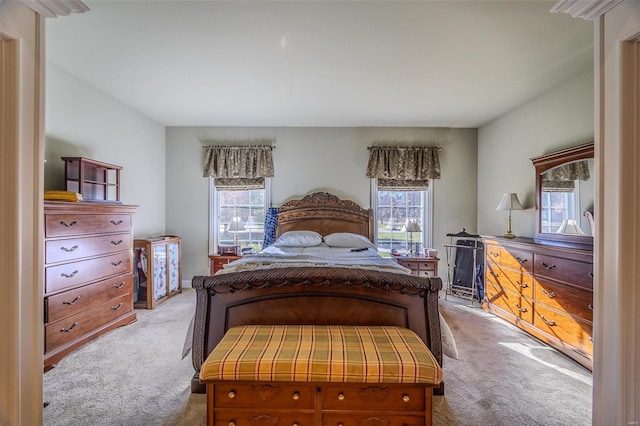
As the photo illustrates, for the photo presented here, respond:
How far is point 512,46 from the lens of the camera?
8.07 feet

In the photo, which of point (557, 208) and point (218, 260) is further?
point (218, 260)

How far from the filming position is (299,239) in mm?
4023

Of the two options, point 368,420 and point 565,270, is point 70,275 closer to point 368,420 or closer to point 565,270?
point 368,420

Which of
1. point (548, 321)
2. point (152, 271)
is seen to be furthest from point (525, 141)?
point (152, 271)

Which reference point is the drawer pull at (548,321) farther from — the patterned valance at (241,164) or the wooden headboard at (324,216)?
the patterned valance at (241,164)

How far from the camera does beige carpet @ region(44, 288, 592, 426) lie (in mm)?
1856

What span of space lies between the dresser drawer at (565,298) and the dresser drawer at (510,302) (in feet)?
0.69

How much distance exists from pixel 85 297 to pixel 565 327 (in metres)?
4.49

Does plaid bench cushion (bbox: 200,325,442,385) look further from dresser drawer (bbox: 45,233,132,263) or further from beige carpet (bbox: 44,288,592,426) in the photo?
dresser drawer (bbox: 45,233,132,263)

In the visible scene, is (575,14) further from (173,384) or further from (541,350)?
(173,384)

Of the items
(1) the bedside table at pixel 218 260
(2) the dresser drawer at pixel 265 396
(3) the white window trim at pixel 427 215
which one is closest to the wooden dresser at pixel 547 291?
(3) the white window trim at pixel 427 215

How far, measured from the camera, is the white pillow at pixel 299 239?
3963 mm
